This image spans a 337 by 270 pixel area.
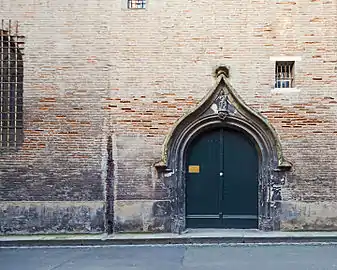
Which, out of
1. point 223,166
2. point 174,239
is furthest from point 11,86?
point 223,166

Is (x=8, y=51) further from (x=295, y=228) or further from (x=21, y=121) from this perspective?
(x=295, y=228)

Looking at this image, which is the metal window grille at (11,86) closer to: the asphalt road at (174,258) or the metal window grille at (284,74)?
the asphalt road at (174,258)

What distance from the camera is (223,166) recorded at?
1204 cm

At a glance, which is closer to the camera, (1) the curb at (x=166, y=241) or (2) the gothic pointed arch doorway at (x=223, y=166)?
(1) the curb at (x=166, y=241)

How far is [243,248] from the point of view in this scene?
34.4 ft

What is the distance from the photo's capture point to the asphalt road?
8.66 m

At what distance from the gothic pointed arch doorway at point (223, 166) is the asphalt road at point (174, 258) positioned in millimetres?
1288

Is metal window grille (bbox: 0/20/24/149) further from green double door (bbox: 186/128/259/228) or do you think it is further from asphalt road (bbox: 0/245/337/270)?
green double door (bbox: 186/128/259/228)

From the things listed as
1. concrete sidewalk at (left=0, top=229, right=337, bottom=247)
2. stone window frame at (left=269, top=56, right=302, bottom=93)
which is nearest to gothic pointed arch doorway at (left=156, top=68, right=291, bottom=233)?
concrete sidewalk at (left=0, top=229, right=337, bottom=247)

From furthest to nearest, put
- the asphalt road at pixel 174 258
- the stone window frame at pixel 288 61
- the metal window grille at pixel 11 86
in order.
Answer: the metal window grille at pixel 11 86
the stone window frame at pixel 288 61
the asphalt road at pixel 174 258

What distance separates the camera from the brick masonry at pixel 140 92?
11672 millimetres

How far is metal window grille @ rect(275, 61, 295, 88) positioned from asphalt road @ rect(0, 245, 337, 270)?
12.9 ft

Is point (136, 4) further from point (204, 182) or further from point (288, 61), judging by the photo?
point (204, 182)

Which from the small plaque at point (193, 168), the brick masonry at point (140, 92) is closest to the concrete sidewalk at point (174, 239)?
the brick masonry at point (140, 92)
